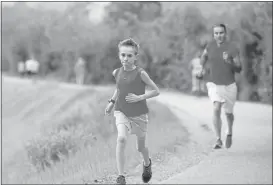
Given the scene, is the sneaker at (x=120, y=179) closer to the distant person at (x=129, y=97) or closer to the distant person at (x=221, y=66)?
the distant person at (x=129, y=97)

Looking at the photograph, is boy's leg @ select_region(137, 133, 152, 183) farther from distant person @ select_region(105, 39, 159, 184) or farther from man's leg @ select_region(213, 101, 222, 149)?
man's leg @ select_region(213, 101, 222, 149)

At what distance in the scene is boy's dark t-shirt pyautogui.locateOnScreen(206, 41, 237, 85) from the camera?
2539mm

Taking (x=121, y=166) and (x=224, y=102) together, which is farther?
(x=224, y=102)

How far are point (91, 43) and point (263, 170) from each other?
9.61ft

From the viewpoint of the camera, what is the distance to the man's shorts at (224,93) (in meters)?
2.68

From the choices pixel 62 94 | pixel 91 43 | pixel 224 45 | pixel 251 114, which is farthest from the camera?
pixel 62 94

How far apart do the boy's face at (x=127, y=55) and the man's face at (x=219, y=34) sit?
564 millimetres

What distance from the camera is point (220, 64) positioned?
2.55 metres

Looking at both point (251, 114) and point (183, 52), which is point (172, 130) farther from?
point (251, 114)

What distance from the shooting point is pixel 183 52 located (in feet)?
13.2

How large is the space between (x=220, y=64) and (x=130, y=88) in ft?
1.99

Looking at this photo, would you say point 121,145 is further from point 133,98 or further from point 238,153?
point 238,153

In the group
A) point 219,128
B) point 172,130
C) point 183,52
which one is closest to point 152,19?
point 183,52

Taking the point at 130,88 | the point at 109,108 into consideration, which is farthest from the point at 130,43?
the point at 109,108
